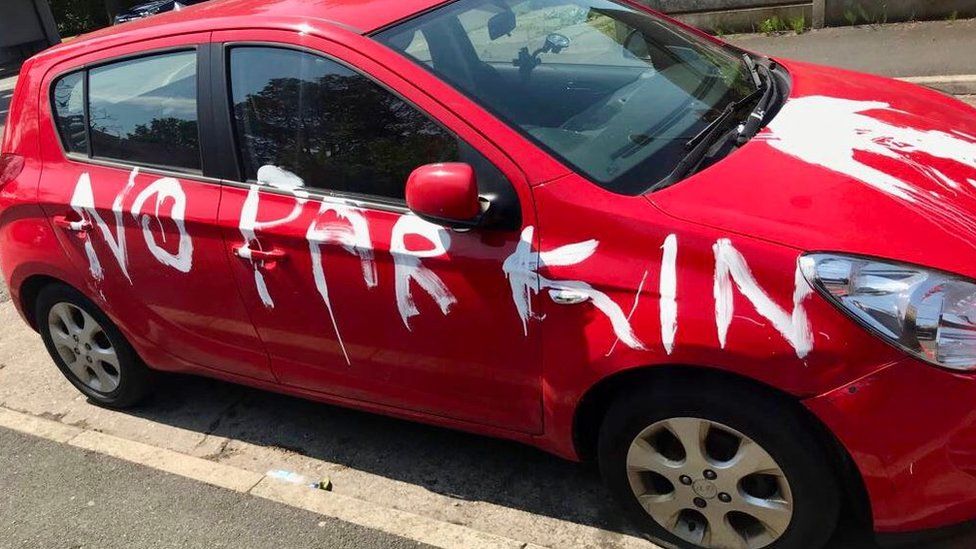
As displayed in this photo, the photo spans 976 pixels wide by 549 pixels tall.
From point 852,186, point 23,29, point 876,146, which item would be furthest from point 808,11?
point 23,29

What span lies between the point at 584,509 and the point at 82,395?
2.73m

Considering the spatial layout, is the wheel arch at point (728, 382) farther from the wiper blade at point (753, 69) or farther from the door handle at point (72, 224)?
the door handle at point (72, 224)

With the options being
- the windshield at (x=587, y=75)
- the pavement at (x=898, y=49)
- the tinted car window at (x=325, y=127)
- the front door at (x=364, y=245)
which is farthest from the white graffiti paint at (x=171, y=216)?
the pavement at (x=898, y=49)

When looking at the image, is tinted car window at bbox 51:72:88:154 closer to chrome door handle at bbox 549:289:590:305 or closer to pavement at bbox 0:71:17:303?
chrome door handle at bbox 549:289:590:305

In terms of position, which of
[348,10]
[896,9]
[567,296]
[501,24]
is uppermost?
[348,10]

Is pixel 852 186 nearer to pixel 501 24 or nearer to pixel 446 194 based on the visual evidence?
pixel 446 194

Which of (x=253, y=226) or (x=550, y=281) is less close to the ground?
(x=253, y=226)

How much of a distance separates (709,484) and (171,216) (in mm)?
2114

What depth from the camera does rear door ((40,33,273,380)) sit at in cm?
319

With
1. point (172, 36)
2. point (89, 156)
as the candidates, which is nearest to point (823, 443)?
point (172, 36)

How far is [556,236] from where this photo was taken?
2.45m

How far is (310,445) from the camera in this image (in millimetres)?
3588

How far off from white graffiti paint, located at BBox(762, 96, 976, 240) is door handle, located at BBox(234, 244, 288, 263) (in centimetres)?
163

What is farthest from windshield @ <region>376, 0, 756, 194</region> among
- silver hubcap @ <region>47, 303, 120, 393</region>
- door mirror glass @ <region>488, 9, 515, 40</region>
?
silver hubcap @ <region>47, 303, 120, 393</region>
